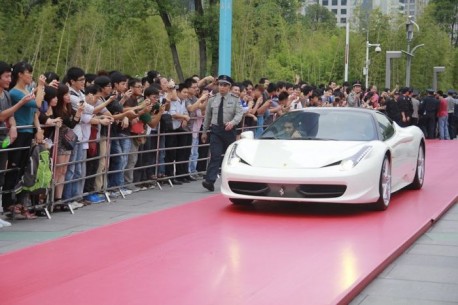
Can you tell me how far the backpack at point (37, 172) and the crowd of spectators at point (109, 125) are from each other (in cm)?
16

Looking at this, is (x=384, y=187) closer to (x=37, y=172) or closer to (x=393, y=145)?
(x=393, y=145)

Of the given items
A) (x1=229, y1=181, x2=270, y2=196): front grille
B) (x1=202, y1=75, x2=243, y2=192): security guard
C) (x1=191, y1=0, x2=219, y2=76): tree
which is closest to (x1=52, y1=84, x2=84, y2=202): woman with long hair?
(x1=229, y1=181, x2=270, y2=196): front grille

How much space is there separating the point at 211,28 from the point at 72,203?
64.3ft

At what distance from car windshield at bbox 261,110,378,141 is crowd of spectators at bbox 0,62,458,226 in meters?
2.01

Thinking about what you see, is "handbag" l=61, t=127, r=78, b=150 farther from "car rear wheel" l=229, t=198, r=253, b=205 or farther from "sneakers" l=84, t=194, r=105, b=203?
"car rear wheel" l=229, t=198, r=253, b=205

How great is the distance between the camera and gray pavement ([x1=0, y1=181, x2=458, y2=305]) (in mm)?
6305

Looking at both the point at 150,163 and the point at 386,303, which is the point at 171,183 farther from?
the point at 386,303

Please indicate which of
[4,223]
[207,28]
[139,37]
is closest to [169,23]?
[207,28]

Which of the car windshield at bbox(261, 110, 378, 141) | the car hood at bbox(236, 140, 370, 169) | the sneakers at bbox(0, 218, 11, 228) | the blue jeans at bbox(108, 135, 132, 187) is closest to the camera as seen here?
the sneakers at bbox(0, 218, 11, 228)

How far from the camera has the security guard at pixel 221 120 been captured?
12.4m

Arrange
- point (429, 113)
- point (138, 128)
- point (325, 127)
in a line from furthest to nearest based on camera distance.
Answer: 1. point (429, 113)
2. point (138, 128)
3. point (325, 127)

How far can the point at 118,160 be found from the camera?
37.9 ft

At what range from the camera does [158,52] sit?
33.2 m

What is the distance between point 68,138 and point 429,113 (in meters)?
20.8
